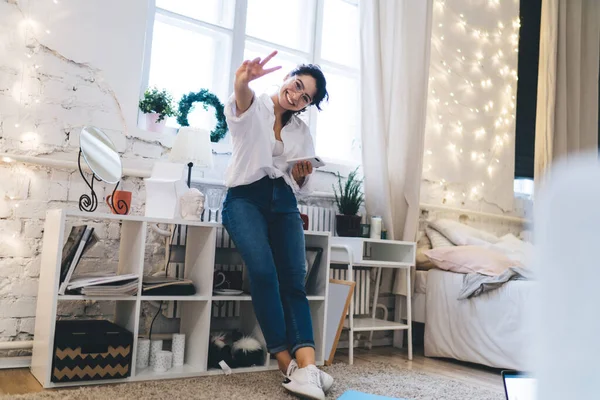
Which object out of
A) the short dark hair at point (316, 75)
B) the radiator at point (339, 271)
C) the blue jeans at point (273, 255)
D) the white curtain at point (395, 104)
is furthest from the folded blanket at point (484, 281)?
the short dark hair at point (316, 75)

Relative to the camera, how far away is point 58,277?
2033mm

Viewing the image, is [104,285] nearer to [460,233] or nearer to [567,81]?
[460,233]

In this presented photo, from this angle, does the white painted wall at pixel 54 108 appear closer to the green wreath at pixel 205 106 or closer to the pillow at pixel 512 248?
the green wreath at pixel 205 106

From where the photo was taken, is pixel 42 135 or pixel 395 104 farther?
pixel 395 104

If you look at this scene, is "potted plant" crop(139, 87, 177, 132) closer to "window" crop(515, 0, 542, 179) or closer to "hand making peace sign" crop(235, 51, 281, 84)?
"hand making peace sign" crop(235, 51, 281, 84)

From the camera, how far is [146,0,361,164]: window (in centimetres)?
301

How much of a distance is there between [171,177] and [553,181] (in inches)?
89.9

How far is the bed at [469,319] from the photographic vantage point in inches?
113

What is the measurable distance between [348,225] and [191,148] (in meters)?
1.06

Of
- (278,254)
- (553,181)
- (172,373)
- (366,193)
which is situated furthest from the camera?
(366,193)

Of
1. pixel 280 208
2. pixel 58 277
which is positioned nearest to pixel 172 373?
pixel 58 277

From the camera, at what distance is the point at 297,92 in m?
2.38

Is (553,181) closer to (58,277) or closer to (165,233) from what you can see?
(58,277)

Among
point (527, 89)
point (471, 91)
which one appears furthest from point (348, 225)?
point (527, 89)
